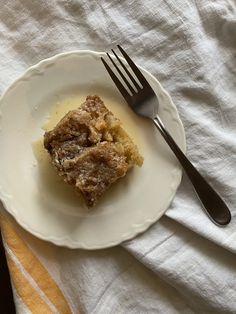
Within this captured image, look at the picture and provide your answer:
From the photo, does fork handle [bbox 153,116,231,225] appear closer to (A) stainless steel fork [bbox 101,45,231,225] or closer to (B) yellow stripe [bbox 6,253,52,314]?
(A) stainless steel fork [bbox 101,45,231,225]

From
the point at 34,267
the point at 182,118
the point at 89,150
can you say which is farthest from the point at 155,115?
the point at 34,267

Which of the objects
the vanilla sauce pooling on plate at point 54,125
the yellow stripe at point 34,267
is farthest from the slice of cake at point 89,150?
the yellow stripe at point 34,267

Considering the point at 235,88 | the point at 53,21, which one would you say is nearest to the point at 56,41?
the point at 53,21

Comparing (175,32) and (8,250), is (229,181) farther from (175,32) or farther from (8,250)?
(8,250)

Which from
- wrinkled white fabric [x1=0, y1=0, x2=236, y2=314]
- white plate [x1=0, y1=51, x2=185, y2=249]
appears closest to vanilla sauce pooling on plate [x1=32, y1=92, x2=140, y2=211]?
white plate [x1=0, y1=51, x2=185, y2=249]

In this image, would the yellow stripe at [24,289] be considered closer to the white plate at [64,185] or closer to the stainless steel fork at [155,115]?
the white plate at [64,185]

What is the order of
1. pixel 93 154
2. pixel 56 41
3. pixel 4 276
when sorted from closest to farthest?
pixel 93 154 → pixel 56 41 → pixel 4 276

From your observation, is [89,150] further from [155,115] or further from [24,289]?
[24,289]

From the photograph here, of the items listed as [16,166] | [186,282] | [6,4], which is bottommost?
Answer: [186,282]
